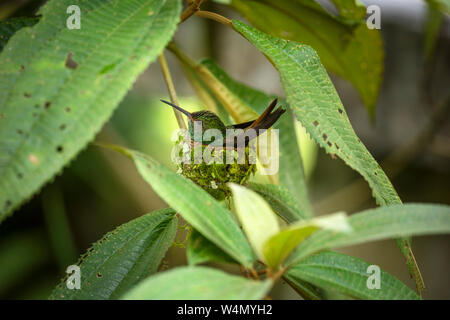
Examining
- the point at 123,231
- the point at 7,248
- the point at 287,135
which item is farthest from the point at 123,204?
the point at 123,231

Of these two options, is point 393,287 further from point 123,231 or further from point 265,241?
point 123,231

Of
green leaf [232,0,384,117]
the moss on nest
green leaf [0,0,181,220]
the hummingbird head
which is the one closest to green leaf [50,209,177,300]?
the moss on nest

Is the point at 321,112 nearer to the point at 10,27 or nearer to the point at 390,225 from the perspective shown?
the point at 390,225

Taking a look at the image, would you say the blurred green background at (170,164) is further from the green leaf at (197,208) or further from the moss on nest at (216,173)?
the green leaf at (197,208)

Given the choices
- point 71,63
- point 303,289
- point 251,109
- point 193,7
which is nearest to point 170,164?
point 251,109

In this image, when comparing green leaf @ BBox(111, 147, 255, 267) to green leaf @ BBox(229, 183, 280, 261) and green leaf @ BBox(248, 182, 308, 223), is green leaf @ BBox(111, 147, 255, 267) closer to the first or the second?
green leaf @ BBox(229, 183, 280, 261)

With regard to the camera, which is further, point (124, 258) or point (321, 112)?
point (124, 258)

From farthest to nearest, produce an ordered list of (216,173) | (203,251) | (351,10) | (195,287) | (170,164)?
(170,164) → (351,10) → (216,173) → (203,251) → (195,287)
